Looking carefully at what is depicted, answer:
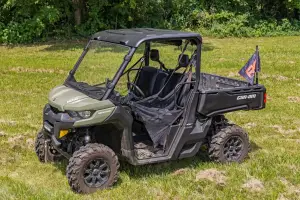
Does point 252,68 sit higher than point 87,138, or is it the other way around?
point 252,68

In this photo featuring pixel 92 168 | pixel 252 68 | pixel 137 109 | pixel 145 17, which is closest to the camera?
pixel 92 168

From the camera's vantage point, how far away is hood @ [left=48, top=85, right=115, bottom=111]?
490cm

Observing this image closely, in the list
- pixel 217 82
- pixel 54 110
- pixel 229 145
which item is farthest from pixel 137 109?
pixel 217 82

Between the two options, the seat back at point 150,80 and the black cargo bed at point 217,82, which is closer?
the seat back at point 150,80

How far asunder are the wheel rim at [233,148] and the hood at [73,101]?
177 cm

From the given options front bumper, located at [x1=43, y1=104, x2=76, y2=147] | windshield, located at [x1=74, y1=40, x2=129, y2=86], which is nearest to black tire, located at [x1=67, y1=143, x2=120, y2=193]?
front bumper, located at [x1=43, y1=104, x2=76, y2=147]

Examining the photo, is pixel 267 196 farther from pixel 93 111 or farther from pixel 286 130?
pixel 286 130

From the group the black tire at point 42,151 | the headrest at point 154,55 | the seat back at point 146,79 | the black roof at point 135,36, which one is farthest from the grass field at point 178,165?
the headrest at point 154,55

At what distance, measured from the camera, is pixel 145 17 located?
2170 cm

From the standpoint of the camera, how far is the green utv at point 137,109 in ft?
16.4

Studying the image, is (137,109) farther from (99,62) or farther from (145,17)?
(145,17)

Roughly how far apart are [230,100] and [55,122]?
217 centimetres

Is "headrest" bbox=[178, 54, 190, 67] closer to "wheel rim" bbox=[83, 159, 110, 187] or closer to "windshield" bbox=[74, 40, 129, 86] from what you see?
"windshield" bbox=[74, 40, 129, 86]

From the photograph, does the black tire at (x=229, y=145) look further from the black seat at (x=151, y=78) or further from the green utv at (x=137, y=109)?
the black seat at (x=151, y=78)
